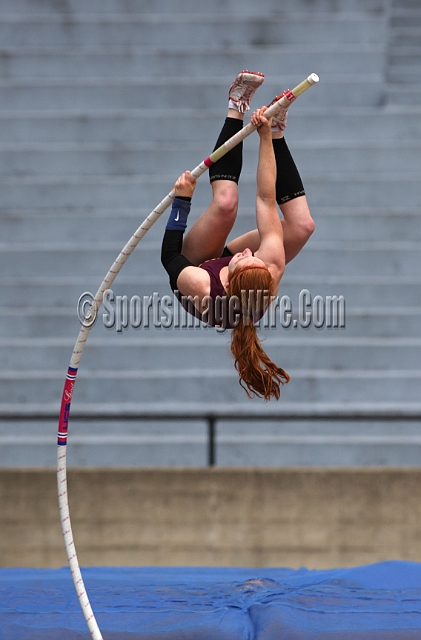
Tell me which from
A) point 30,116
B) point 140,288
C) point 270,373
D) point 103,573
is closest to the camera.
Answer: point 270,373

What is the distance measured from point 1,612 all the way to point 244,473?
2089 mm

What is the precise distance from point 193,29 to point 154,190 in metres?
2.04

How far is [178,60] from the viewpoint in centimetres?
955

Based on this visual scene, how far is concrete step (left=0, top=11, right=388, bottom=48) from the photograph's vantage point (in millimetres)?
9516

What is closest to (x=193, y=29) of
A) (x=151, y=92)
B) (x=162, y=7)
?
(x=162, y=7)

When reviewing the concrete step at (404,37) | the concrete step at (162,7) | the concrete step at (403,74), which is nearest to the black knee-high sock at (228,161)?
the concrete step at (162,7)

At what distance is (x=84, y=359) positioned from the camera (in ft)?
26.7

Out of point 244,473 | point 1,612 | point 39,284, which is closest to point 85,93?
point 39,284

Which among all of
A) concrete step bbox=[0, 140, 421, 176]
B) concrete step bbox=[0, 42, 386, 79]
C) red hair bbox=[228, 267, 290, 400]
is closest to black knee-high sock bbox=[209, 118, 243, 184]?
red hair bbox=[228, 267, 290, 400]

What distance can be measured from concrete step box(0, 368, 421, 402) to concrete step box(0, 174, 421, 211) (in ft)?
6.21

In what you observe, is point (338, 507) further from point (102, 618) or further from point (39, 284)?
point (39, 284)

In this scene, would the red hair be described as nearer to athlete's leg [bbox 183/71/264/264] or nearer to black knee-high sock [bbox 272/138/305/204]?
athlete's leg [bbox 183/71/264/264]

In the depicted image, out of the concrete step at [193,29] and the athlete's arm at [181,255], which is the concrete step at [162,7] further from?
the athlete's arm at [181,255]

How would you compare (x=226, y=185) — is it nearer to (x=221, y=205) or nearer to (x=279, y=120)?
(x=221, y=205)
